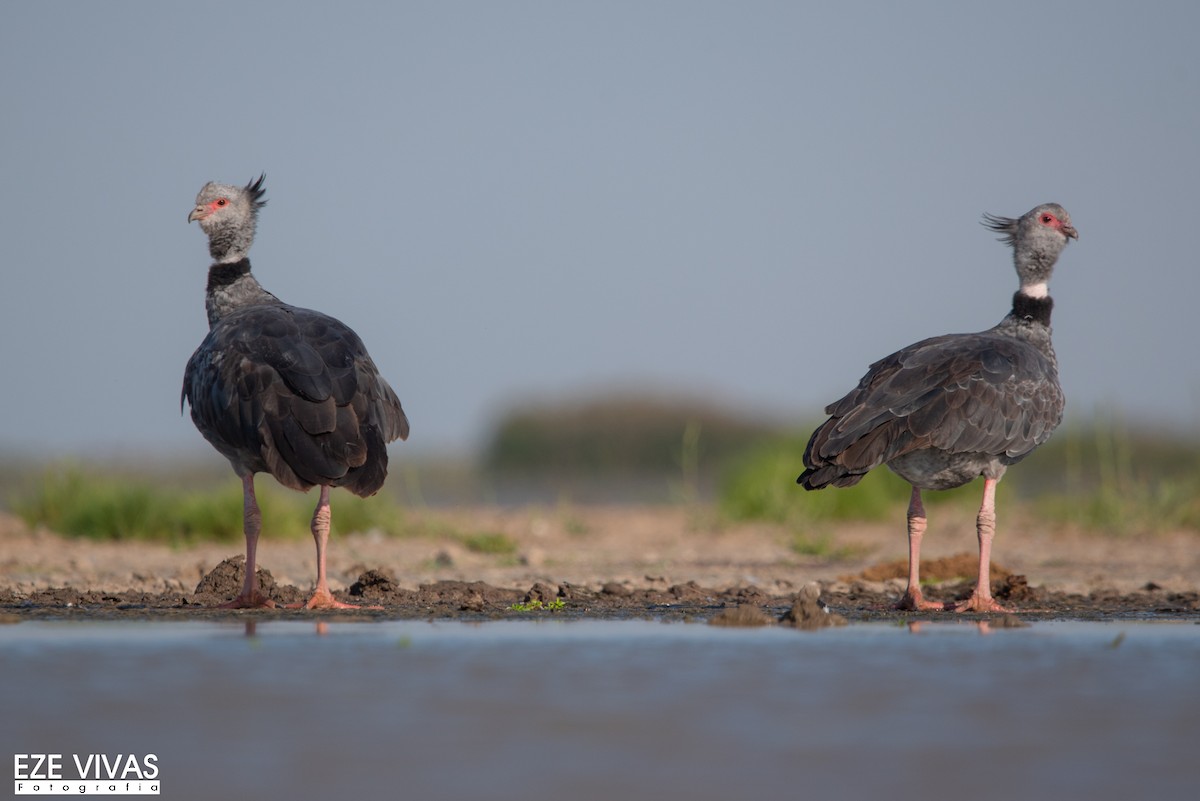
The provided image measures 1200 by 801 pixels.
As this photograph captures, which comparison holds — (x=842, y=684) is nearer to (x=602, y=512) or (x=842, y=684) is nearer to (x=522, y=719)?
(x=522, y=719)

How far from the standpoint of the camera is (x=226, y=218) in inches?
353

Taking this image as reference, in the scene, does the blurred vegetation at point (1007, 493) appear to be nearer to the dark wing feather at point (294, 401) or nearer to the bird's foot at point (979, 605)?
the bird's foot at point (979, 605)

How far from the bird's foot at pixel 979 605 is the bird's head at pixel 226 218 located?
463cm

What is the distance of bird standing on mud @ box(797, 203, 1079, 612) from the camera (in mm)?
7445

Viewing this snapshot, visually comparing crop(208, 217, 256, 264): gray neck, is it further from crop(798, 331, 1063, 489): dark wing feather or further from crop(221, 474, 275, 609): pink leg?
crop(798, 331, 1063, 489): dark wing feather

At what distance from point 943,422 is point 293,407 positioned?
10.5 ft

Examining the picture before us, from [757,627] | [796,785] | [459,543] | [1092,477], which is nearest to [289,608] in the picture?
[757,627]

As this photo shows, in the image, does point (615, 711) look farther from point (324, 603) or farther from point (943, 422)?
point (943, 422)

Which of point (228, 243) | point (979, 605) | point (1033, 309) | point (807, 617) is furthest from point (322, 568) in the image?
point (1033, 309)

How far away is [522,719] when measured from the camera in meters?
4.23

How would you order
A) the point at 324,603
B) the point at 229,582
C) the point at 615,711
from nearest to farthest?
1. the point at 615,711
2. the point at 324,603
3. the point at 229,582

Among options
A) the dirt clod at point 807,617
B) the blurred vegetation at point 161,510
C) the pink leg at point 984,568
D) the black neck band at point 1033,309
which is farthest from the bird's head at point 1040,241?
the blurred vegetation at point 161,510

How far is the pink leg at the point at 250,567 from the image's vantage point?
724 cm

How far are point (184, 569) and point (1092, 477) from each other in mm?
12060
